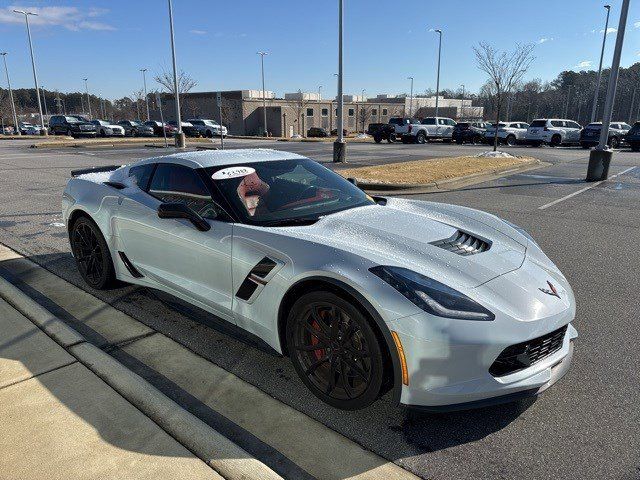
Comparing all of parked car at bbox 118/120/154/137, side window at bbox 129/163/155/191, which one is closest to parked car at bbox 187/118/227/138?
parked car at bbox 118/120/154/137

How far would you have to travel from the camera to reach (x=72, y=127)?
3866cm

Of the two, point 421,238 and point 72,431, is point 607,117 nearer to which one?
point 421,238

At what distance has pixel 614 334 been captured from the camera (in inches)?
143

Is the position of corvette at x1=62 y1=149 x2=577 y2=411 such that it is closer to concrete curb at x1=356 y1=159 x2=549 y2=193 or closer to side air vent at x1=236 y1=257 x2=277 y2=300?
side air vent at x1=236 y1=257 x2=277 y2=300

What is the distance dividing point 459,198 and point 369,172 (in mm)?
3958

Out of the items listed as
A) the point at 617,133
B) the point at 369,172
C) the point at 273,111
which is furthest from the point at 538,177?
the point at 273,111

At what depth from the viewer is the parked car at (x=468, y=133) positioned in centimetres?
3241

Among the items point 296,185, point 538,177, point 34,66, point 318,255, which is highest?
point 34,66

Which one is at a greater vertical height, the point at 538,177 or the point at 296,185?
the point at 296,185

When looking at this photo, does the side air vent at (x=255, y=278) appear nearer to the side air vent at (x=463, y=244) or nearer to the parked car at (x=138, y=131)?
the side air vent at (x=463, y=244)

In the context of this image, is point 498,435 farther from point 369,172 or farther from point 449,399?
point 369,172

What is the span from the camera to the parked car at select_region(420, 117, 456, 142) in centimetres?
3391

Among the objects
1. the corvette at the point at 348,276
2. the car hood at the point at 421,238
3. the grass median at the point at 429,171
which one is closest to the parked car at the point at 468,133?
the grass median at the point at 429,171

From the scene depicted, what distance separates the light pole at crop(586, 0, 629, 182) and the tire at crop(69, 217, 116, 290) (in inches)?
487
